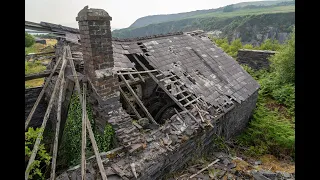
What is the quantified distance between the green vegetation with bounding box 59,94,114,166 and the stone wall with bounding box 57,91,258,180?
0.59 m

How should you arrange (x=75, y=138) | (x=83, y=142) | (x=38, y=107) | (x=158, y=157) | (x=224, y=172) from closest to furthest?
(x=83, y=142) < (x=158, y=157) < (x=75, y=138) < (x=224, y=172) < (x=38, y=107)

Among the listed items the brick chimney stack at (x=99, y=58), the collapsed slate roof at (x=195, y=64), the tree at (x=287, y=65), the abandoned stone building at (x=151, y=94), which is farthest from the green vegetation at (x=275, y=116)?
the brick chimney stack at (x=99, y=58)

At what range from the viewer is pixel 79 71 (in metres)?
6.64

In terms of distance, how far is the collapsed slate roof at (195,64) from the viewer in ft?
28.6

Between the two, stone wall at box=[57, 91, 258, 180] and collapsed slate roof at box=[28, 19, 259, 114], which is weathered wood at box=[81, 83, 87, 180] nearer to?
stone wall at box=[57, 91, 258, 180]

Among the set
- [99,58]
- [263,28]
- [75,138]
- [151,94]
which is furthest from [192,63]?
[263,28]

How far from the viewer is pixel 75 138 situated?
6301 millimetres

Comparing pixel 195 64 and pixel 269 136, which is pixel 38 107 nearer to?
pixel 195 64

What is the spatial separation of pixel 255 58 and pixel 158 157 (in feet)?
56.4

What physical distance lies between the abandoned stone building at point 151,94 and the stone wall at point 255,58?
27.2 ft
